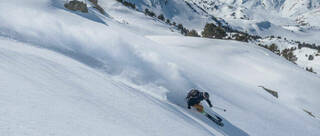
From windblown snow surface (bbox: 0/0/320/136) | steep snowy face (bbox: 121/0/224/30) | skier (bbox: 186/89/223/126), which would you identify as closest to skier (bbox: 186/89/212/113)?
skier (bbox: 186/89/223/126)

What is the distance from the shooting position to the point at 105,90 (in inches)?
324

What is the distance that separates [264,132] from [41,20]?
13.2 metres

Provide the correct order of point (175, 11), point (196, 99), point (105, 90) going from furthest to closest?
point (175, 11) < point (196, 99) < point (105, 90)

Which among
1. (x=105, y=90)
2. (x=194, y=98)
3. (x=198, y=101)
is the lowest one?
(x=198, y=101)

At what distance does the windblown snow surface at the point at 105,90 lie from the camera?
500cm

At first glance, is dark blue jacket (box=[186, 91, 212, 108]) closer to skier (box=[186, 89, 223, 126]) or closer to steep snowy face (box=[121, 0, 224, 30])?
skier (box=[186, 89, 223, 126])

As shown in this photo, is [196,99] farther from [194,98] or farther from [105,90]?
[105,90]

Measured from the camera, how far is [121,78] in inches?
474

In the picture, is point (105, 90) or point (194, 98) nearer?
point (105, 90)

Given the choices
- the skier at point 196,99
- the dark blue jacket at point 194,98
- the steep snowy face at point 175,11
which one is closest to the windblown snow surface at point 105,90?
the skier at point 196,99

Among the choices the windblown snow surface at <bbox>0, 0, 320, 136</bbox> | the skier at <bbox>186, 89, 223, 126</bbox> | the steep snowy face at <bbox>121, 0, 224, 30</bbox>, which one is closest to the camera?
the windblown snow surface at <bbox>0, 0, 320, 136</bbox>

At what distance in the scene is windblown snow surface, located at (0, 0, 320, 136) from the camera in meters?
5.00

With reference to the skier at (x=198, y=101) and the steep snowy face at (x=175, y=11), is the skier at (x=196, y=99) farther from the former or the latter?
the steep snowy face at (x=175, y=11)

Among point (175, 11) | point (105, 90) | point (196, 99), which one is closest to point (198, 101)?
point (196, 99)
